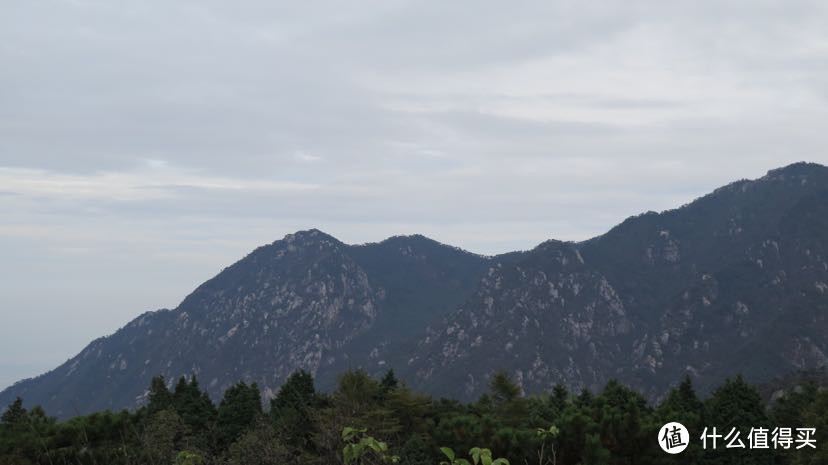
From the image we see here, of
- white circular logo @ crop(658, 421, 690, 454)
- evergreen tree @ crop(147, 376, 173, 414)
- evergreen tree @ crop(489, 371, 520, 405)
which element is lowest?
evergreen tree @ crop(489, 371, 520, 405)

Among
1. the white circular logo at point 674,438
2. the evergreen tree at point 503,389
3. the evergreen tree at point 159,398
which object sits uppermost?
the white circular logo at point 674,438

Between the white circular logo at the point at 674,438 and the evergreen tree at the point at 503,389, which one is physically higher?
the white circular logo at the point at 674,438

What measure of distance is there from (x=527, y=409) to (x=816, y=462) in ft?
96.4

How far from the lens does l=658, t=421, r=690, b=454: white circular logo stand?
104 feet

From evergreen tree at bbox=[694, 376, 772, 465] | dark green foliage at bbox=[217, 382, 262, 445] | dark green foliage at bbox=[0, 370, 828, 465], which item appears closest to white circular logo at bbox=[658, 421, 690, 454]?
dark green foliage at bbox=[0, 370, 828, 465]

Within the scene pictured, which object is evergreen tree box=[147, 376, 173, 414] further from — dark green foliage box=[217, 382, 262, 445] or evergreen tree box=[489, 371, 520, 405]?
evergreen tree box=[489, 371, 520, 405]

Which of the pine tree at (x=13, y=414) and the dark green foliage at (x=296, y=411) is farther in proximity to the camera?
the pine tree at (x=13, y=414)

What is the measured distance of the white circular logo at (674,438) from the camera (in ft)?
104

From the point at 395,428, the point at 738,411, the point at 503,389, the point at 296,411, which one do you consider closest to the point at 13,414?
the point at 296,411

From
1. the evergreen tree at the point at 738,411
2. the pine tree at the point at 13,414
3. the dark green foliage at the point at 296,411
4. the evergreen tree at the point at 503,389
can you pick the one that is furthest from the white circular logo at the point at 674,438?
the pine tree at the point at 13,414

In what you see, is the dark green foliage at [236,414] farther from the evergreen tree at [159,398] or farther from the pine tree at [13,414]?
the pine tree at [13,414]

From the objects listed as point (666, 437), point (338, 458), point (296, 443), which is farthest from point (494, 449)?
point (296, 443)

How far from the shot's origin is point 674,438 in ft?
108

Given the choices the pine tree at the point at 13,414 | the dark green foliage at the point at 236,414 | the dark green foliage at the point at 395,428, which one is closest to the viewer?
the dark green foliage at the point at 395,428
